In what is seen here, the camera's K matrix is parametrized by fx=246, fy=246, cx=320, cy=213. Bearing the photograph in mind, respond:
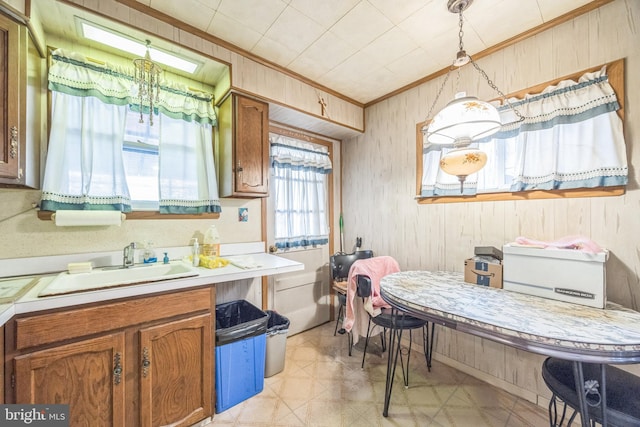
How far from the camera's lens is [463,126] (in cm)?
150

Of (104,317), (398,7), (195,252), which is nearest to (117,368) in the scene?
(104,317)

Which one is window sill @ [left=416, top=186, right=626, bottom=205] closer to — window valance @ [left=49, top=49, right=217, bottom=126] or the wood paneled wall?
the wood paneled wall

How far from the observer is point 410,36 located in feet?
5.92

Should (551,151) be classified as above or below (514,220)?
above

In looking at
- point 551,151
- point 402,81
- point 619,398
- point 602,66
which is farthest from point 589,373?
point 402,81

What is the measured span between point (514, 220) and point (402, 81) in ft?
5.24

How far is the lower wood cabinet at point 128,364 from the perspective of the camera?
1.09 meters

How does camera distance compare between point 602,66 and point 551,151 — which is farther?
point 551,151

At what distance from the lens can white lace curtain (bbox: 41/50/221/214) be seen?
154cm

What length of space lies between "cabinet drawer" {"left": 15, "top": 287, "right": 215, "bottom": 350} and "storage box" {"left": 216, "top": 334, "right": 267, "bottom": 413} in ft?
1.31

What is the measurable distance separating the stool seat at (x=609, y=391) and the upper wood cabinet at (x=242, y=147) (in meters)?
2.11

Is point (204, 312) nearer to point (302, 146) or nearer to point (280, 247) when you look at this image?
point (280, 247)

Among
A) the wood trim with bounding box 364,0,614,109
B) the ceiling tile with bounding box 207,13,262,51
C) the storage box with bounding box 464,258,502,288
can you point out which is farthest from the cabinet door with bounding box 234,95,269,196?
the storage box with bounding box 464,258,502,288

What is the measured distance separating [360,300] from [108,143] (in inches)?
88.7
